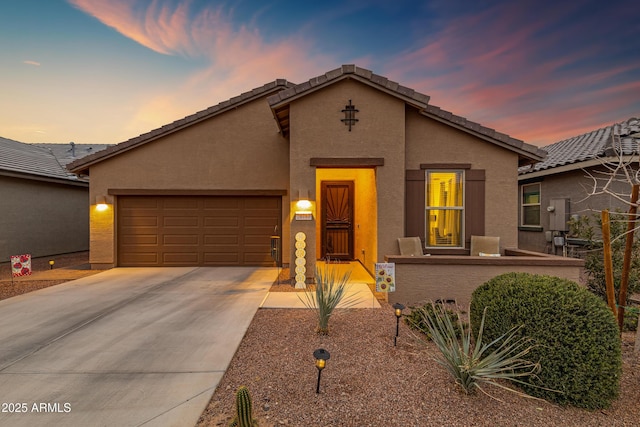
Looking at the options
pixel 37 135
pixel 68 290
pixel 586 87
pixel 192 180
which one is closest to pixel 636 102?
pixel 586 87

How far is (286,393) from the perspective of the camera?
266 cm

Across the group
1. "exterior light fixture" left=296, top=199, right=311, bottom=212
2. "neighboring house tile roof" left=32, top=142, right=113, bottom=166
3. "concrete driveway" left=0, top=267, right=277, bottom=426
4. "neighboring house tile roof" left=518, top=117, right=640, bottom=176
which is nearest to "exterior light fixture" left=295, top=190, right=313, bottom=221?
"exterior light fixture" left=296, top=199, right=311, bottom=212

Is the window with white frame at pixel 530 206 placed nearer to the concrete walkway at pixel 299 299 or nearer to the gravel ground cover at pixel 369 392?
the gravel ground cover at pixel 369 392

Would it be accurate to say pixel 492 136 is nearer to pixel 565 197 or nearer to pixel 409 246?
pixel 409 246

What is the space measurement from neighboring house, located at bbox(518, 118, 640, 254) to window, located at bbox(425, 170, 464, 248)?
309cm

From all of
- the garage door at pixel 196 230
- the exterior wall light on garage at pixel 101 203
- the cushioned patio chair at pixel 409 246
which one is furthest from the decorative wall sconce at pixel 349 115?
the exterior wall light on garage at pixel 101 203

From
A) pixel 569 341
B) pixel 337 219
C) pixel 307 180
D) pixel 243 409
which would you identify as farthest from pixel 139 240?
pixel 569 341

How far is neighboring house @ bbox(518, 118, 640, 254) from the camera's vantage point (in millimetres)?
8422

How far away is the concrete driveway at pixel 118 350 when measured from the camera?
2.49m

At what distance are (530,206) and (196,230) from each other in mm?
12736

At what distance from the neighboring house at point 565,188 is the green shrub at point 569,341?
7387mm

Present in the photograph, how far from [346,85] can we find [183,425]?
6.89 meters

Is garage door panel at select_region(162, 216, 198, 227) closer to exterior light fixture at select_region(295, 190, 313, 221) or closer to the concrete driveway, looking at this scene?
the concrete driveway

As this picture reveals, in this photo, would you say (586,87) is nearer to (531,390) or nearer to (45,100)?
(531,390)
